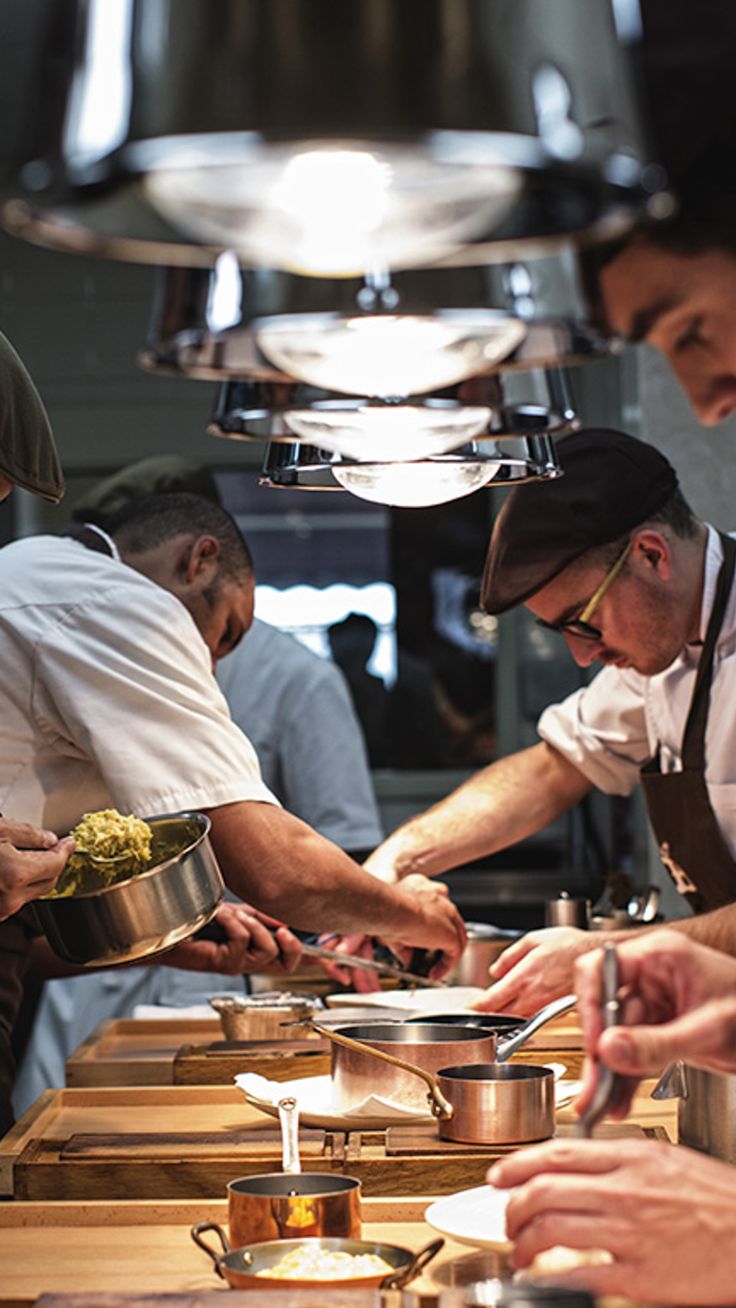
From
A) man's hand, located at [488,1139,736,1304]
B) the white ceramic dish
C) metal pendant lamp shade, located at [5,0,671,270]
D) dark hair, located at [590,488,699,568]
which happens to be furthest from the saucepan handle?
dark hair, located at [590,488,699,568]

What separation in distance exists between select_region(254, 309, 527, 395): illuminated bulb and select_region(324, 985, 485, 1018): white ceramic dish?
4.62 ft

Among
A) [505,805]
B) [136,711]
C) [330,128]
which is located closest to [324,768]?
[505,805]

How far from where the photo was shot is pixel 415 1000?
260 cm

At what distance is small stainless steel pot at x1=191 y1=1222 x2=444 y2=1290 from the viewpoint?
4.18ft

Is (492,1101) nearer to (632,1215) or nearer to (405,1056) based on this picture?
(405,1056)

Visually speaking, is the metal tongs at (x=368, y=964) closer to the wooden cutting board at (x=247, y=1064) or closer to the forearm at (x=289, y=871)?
the forearm at (x=289, y=871)

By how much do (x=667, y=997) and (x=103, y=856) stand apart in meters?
0.94

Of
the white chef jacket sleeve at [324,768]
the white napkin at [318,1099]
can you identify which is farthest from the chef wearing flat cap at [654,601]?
the white chef jacket sleeve at [324,768]

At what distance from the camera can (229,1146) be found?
1844mm

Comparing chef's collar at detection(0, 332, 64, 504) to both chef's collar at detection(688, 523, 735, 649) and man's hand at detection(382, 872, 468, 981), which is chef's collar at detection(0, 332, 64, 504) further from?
chef's collar at detection(688, 523, 735, 649)

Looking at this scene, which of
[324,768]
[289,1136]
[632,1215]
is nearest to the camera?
[632,1215]

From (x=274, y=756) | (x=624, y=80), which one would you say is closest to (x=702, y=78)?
(x=624, y=80)

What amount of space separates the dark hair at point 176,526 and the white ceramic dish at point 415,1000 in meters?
0.76

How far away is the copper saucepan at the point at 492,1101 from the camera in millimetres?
1748
